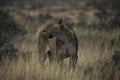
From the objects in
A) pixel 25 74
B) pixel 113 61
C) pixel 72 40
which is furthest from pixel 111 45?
pixel 25 74

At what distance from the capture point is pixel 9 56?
9258 mm

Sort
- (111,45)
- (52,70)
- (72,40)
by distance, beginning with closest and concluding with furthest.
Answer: (52,70), (72,40), (111,45)

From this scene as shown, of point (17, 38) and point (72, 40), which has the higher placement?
point (72, 40)

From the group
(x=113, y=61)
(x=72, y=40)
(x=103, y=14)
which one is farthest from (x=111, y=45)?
(x=103, y=14)

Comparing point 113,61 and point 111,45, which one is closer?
point 113,61

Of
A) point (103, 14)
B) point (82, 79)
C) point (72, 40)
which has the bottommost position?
point (103, 14)

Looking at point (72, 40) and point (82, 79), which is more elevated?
point (72, 40)

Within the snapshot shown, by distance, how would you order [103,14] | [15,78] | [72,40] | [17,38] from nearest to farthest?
[15,78]
[72,40]
[17,38]
[103,14]

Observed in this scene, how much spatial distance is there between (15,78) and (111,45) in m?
4.84

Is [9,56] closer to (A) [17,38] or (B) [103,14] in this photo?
(A) [17,38]

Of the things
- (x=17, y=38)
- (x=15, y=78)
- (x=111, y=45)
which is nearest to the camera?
(x=15, y=78)

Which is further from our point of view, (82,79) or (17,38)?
(17,38)

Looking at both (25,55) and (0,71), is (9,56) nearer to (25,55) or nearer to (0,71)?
(25,55)

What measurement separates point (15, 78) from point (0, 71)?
45cm
